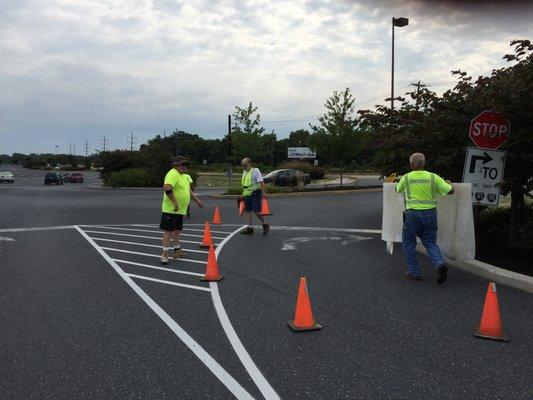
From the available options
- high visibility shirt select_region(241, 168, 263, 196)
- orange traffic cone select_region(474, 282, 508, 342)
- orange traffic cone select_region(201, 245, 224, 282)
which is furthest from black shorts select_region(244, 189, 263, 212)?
orange traffic cone select_region(474, 282, 508, 342)

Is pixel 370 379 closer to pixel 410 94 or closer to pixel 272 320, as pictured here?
pixel 272 320

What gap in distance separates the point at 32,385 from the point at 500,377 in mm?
3587

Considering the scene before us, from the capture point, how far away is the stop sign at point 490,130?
26.7 feet

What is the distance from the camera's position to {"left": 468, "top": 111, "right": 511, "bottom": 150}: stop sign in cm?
813

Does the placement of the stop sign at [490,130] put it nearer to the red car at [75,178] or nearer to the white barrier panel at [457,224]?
the white barrier panel at [457,224]

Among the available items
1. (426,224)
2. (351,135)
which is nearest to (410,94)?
(426,224)

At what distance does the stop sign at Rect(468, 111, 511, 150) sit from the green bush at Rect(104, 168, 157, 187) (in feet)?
107

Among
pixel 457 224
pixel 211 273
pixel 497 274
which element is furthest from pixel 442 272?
pixel 211 273

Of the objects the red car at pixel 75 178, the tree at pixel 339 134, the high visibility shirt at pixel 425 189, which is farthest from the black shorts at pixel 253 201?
the red car at pixel 75 178

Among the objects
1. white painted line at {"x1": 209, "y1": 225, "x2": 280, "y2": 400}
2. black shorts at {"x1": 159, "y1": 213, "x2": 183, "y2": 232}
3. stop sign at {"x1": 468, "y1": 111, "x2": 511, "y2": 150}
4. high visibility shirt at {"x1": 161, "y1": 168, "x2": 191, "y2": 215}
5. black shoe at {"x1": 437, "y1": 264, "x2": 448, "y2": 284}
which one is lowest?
white painted line at {"x1": 209, "y1": 225, "x2": 280, "y2": 400}

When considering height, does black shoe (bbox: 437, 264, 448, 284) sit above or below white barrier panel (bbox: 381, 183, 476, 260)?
below

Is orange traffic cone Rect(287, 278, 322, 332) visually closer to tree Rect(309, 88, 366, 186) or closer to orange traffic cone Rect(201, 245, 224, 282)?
orange traffic cone Rect(201, 245, 224, 282)

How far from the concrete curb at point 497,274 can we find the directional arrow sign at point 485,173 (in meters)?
1.33

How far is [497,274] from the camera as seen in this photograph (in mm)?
6906
